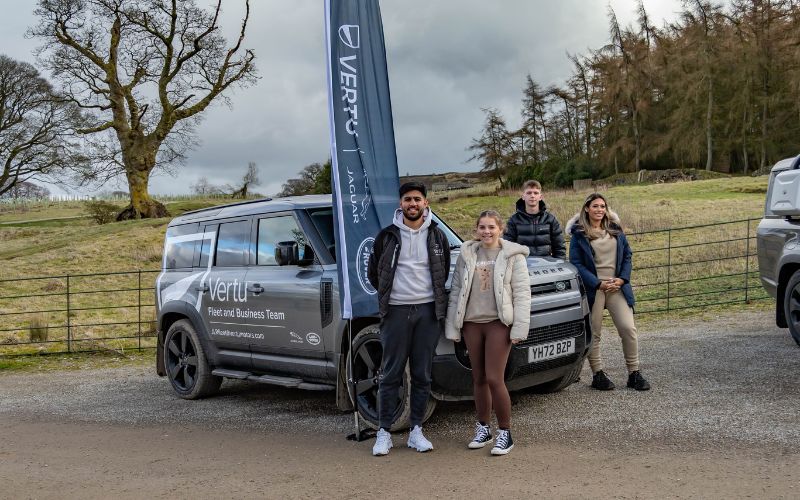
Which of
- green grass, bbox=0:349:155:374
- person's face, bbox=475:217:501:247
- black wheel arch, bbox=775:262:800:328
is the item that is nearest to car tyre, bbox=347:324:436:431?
person's face, bbox=475:217:501:247

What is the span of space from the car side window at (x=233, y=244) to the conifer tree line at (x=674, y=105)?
1734 inches

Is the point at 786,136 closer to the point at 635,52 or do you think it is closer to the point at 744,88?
the point at 744,88

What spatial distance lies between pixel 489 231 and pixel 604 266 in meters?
1.96

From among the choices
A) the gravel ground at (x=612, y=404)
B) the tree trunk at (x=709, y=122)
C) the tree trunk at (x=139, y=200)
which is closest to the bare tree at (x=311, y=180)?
the tree trunk at (x=139, y=200)

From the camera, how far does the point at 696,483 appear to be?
185 inches

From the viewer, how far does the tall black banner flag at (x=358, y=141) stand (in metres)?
6.32

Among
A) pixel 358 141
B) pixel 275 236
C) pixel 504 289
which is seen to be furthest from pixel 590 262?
pixel 275 236

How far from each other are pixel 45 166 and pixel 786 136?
143ft

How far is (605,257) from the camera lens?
721 cm

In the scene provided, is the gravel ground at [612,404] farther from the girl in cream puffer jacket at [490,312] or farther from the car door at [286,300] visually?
the car door at [286,300]

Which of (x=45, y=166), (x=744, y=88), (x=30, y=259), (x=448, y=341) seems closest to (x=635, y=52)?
(x=744, y=88)

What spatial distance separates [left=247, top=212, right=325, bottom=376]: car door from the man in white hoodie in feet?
3.73

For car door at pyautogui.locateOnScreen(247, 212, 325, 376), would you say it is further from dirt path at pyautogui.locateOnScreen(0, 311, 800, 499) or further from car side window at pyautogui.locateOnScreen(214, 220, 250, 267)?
dirt path at pyautogui.locateOnScreen(0, 311, 800, 499)

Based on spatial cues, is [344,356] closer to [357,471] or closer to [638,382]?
[357,471]
